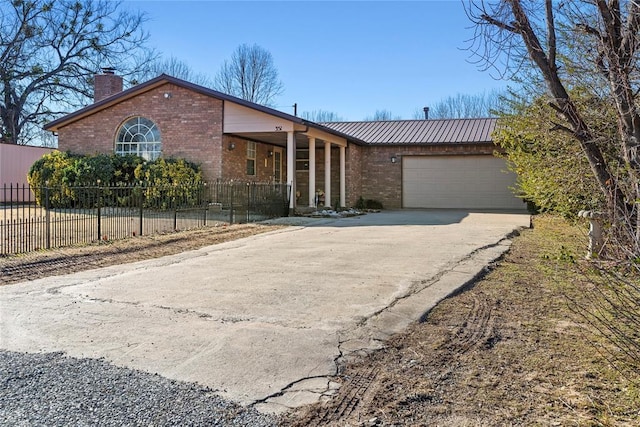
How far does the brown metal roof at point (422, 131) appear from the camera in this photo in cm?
2494

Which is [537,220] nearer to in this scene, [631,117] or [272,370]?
[631,117]

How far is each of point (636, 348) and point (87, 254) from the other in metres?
8.51

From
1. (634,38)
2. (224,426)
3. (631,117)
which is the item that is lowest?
(224,426)

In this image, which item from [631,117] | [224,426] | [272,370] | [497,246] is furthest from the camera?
[497,246]

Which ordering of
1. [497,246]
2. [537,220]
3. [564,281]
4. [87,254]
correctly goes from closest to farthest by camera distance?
1. [564,281]
2. [87,254]
3. [497,246]
4. [537,220]

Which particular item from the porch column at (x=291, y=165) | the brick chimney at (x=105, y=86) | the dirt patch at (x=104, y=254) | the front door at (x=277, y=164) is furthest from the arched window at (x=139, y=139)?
the dirt patch at (x=104, y=254)

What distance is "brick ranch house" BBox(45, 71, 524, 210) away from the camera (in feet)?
62.6

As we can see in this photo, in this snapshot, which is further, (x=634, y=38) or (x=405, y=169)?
(x=405, y=169)

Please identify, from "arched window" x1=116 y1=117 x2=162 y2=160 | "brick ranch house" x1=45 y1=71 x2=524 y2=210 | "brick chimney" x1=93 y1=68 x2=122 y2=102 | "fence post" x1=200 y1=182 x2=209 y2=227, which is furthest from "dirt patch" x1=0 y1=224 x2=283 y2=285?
"brick chimney" x1=93 y1=68 x2=122 y2=102

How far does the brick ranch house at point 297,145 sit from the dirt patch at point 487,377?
13.6 m

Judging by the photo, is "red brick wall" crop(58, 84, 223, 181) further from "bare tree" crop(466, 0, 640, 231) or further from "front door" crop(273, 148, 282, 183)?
"bare tree" crop(466, 0, 640, 231)

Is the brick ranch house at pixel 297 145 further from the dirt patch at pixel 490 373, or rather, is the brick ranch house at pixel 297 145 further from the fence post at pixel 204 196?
the dirt patch at pixel 490 373

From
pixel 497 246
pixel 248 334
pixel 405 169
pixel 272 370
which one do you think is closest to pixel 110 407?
pixel 272 370

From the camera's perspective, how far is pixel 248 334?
4.75 m
